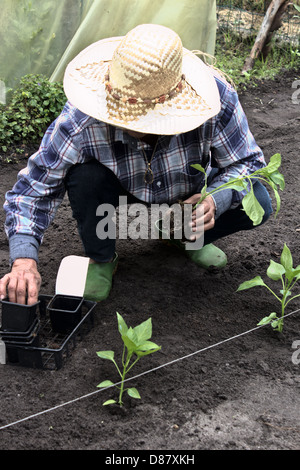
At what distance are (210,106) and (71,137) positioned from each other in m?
0.55

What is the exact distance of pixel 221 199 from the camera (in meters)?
2.39

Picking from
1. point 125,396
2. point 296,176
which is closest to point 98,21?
point 296,176

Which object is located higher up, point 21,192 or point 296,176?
point 21,192

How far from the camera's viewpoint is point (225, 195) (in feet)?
7.89

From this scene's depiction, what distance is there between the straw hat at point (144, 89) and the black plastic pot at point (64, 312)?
716 mm

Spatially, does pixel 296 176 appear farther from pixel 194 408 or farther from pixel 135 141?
pixel 194 408

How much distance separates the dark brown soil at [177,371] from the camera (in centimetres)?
188

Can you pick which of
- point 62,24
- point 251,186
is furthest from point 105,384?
point 62,24

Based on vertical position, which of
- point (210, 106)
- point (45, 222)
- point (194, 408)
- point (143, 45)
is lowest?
point (194, 408)

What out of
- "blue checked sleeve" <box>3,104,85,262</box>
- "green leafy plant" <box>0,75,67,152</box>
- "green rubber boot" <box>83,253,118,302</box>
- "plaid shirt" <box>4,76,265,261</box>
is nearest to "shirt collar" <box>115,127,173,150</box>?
"plaid shirt" <box>4,76,265,261</box>

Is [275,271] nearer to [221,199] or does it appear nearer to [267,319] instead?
[267,319]

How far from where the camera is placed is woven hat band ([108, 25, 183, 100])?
1.88m

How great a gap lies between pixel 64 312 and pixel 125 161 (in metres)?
0.64
